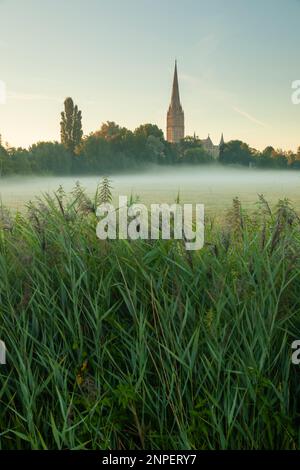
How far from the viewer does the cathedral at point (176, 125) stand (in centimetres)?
394

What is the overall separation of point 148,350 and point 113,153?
7.67 feet

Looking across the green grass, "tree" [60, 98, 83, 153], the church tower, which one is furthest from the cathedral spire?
the green grass

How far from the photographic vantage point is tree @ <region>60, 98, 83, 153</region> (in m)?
3.89

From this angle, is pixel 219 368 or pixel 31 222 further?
pixel 31 222

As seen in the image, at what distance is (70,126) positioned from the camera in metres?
3.95

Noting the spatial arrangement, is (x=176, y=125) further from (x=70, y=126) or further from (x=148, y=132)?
(x=70, y=126)

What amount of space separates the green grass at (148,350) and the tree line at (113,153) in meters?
1.64

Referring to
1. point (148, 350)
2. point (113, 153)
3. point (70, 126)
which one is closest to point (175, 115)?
point (113, 153)

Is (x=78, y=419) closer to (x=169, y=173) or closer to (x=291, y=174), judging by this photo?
(x=169, y=173)

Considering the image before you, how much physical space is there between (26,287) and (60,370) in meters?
0.44

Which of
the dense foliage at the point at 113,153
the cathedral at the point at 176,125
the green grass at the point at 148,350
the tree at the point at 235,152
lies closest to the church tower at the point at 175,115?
the cathedral at the point at 176,125

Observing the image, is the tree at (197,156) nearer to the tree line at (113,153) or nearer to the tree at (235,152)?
the tree line at (113,153)
